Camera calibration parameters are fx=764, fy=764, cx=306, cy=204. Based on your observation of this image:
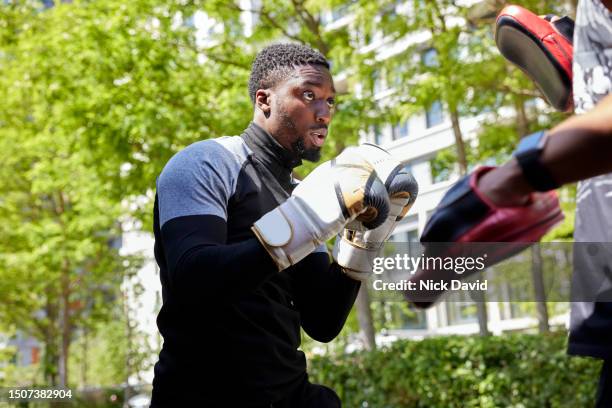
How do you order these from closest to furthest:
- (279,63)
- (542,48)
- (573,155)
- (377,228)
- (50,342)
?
(573,155) < (542,48) < (377,228) < (279,63) < (50,342)

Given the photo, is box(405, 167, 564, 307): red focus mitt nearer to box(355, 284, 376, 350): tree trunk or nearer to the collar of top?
the collar of top

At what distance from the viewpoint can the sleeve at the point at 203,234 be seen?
218cm

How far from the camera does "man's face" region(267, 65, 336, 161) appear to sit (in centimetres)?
283

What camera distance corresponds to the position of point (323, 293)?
2914 millimetres

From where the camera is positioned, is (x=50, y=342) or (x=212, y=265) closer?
(x=212, y=265)

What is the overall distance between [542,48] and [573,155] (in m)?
0.87

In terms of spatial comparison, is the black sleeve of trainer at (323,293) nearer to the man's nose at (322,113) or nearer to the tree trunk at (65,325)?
the man's nose at (322,113)

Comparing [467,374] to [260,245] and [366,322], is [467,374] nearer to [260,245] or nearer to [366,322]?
[366,322]

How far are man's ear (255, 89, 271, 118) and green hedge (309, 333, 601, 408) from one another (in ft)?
17.8

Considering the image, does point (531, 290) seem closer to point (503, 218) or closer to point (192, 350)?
point (192, 350)

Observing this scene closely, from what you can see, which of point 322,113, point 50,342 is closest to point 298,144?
point 322,113

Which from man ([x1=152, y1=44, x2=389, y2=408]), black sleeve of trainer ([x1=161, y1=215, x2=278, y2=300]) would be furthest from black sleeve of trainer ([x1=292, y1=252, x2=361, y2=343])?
black sleeve of trainer ([x1=161, y1=215, x2=278, y2=300])

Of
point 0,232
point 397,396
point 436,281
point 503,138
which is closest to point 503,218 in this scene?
point 436,281

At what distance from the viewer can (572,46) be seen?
2156 millimetres
